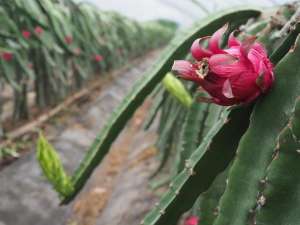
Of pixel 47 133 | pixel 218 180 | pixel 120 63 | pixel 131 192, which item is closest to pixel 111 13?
pixel 120 63

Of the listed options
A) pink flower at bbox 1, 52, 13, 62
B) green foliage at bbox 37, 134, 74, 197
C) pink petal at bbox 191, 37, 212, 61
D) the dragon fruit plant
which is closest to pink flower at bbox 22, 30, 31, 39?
pink flower at bbox 1, 52, 13, 62

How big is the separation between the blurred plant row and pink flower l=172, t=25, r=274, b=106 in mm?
1292

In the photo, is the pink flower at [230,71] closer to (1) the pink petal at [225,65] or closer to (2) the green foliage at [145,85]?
(1) the pink petal at [225,65]

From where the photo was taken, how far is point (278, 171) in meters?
0.68

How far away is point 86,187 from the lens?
12.3 ft

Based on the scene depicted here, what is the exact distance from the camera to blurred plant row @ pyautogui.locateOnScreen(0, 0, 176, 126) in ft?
8.34

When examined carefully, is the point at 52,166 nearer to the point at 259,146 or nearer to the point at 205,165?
the point at 205,165

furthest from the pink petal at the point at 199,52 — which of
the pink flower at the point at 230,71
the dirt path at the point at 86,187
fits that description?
the dirt path at the point at 86,187

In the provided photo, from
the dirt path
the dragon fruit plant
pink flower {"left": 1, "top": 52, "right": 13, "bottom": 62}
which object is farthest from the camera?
pink flower {"left": 1, "top": 52, "right": 13, "bottom": 62}

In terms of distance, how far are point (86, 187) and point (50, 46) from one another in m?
1.01

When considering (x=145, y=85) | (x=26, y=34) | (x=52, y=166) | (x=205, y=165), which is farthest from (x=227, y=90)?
(x=26, y=34)

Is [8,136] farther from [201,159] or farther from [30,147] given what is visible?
[201,159]

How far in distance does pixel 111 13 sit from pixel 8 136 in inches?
153

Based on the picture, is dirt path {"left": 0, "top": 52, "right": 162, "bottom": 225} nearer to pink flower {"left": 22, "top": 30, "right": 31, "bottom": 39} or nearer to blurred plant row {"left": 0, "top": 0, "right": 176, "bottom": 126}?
blurred plant row {"left": 0, "top": 0, "right": 176, "bottom": 126}
